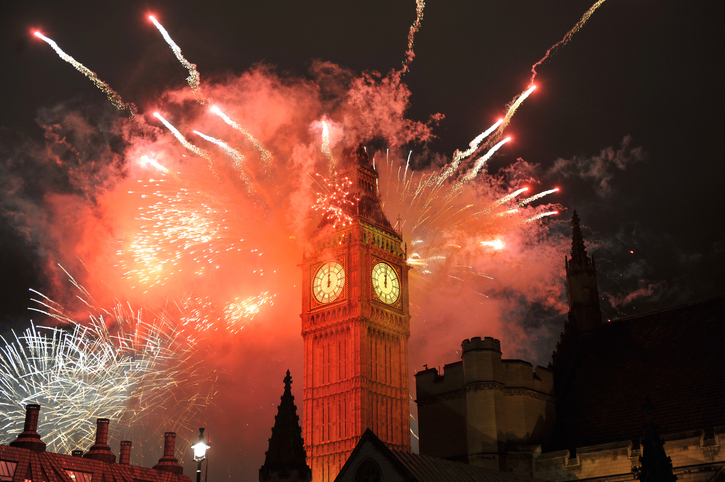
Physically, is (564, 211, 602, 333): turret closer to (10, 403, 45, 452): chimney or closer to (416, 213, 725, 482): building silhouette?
(416, 213, 725, 482): building silhouette

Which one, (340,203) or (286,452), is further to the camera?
(340,203)

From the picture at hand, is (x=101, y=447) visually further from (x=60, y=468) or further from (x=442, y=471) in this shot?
(x=442, y=471)

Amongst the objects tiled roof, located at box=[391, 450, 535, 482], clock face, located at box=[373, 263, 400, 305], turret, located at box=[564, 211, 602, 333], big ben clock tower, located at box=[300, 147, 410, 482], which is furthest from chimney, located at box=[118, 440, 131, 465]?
tiled roof, located at box=[391, 450, 535, 482]

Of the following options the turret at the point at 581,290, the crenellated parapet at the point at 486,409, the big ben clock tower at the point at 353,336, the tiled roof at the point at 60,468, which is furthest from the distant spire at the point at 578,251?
the tiled roof at the point at 60,468

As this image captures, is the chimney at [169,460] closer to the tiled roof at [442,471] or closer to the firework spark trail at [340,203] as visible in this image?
the firework spark trail at [340,203]

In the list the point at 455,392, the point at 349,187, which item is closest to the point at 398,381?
the point at 349,187

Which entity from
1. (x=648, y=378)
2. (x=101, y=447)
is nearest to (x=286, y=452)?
(x=648, y=378)
